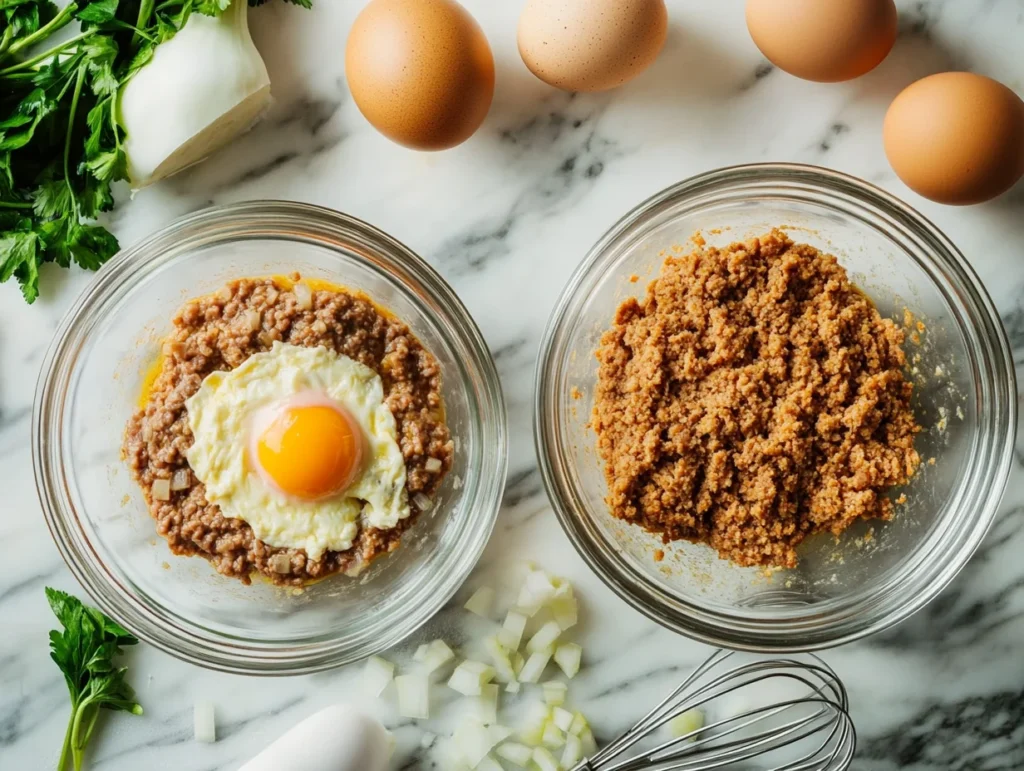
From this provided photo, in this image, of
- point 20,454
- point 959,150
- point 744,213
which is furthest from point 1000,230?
point 20,454

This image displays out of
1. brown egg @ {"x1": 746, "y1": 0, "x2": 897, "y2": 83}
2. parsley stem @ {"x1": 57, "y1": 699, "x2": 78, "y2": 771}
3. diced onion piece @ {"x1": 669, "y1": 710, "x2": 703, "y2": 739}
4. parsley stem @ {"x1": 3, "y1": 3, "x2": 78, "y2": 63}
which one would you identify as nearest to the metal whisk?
diced onion piece @ {"x1": 669, "y1": 710, "x2": 703, "y2": 739}

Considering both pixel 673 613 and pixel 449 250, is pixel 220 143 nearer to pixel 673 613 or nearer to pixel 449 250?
pixel 449 250

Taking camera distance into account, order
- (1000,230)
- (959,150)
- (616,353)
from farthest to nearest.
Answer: (1000,230) → (616,353) → (959,150)

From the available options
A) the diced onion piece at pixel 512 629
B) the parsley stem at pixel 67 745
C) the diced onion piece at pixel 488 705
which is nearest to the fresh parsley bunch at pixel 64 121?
the parsley stem at pixel 67 745

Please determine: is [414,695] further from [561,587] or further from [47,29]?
[47,29]

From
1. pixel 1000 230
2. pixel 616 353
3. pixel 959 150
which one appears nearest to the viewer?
pixel 959 150

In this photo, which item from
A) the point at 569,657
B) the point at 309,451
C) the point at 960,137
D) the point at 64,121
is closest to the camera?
the point at 960,137

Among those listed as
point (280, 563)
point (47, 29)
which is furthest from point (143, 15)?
point (280, 563)

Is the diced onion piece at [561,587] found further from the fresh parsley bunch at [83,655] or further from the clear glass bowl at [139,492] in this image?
the fresh parsley bunch at [83,655]
